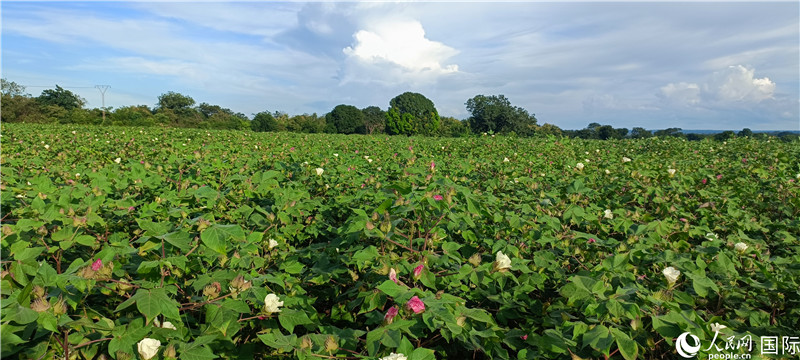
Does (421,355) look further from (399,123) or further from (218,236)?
(399,123)

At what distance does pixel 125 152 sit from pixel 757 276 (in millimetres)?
7180

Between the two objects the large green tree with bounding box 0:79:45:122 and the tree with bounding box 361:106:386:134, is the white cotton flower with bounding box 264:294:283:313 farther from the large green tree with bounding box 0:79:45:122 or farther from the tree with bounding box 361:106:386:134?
the tree with bounding box 361:106:386:134

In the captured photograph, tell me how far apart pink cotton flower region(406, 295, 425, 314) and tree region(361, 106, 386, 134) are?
6100cm

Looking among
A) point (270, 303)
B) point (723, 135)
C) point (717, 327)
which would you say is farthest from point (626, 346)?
point (723, 135)

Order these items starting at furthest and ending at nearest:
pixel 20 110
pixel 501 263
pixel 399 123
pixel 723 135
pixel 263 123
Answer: pixel 399 123 → pixel 263 123 → pixel 20 110 → pixel 723 135 → pixel 501 263

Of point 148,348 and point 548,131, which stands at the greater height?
point 548,131

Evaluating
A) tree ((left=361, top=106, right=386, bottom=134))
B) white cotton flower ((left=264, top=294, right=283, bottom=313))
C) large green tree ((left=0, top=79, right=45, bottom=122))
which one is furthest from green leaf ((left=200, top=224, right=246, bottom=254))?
tree ((left=361, top=106, right=386, bottom=134))

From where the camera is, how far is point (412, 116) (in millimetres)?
61969

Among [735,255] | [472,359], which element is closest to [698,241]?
[735,255]

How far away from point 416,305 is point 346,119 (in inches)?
2430

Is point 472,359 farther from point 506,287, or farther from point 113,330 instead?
point 113,330

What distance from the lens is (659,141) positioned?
824 cm

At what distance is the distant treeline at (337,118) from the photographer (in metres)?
23.3

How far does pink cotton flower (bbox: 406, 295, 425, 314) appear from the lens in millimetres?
1026
